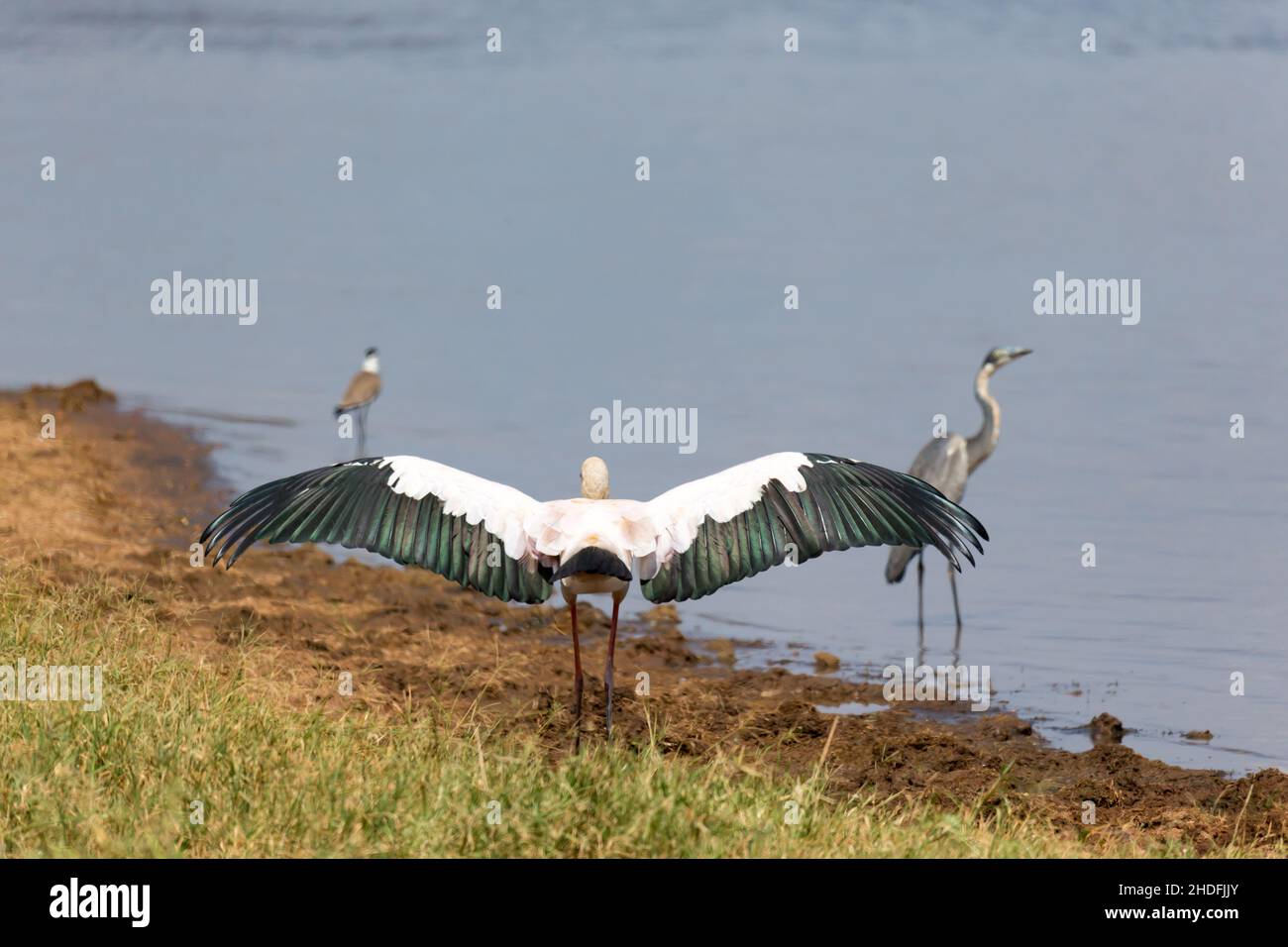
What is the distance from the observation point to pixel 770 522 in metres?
6.55

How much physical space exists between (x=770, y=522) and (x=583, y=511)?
713mm

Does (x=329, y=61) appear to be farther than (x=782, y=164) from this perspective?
Yes

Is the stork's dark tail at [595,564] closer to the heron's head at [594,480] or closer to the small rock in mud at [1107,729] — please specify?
the heron's head at [594,480]

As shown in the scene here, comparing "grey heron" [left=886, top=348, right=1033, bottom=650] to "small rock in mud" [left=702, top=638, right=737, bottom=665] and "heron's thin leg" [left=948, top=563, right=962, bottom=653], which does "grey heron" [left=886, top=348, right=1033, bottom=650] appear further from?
"small rock in mud" [left=702, top=638, right=737, bottom=665]

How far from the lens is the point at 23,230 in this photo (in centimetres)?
2361

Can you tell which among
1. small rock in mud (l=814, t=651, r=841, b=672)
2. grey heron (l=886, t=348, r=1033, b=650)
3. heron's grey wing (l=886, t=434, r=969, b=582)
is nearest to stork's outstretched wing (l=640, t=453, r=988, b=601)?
small rock in mud (l=814, t=651, r=841, b=672)

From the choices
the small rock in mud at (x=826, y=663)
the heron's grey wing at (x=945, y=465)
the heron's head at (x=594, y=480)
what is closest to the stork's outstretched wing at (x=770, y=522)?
the heron's head at (x=594, y=480)

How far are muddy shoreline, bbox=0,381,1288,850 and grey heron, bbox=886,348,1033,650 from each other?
6.46ft

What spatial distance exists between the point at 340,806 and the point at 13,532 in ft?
17.2

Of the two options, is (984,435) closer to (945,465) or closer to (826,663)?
(945,465)

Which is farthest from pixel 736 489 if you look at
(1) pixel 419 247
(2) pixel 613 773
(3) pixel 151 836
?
(1) pixel 419 247

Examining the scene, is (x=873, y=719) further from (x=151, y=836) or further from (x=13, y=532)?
(x=13, y=532)

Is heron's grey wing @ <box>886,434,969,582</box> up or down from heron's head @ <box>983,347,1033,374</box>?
down

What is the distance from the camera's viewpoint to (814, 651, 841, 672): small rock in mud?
940cm
